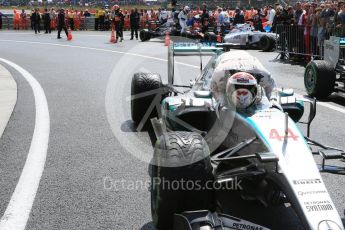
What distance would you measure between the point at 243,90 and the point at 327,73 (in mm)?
6060

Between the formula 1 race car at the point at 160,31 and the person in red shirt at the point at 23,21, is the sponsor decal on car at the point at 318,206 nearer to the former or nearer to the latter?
the formula 1 race car at the point at 160,31

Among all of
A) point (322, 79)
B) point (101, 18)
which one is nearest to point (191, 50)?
point (322, 79)

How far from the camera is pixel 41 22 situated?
130 feet

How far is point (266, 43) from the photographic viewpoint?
2105 cm

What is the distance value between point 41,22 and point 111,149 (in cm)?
3467

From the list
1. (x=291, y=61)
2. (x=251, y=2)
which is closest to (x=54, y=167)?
(x=291, y=61)

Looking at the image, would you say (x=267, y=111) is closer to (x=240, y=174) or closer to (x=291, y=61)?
(x=240, y=174)

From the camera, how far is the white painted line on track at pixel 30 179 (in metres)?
4.50

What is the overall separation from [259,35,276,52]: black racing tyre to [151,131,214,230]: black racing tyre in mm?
17499

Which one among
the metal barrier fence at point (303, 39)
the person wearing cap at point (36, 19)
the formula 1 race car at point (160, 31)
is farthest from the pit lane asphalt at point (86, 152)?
the person wearing cap at point (36, 19)

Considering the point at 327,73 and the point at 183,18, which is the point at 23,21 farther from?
the point at 327,73

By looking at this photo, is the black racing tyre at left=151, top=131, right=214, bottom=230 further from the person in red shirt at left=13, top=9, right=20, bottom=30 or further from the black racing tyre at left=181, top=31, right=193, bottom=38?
the person in red shirt at left=13, top=9, right=20, bottom=30

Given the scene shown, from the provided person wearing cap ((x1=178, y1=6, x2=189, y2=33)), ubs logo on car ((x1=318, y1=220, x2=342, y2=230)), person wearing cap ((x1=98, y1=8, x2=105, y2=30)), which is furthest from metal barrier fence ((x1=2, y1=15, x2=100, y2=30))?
ubs logo on car ((x1=318, y1=220, x2=342, y2=230))

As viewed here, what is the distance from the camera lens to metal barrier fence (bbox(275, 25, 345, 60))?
1541 cm
